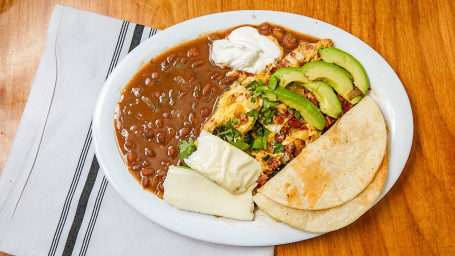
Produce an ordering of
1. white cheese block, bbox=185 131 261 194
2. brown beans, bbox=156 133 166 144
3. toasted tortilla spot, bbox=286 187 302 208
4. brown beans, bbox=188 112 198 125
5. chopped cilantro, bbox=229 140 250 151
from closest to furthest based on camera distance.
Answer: toasted tortilla spot, bbox=286 187 302 208
white cheese block, bbox=185 131 261 194
chopped cilantro, bbox=229 140 250 151
brown beans, bbox=156 133 166 144
brown beans, bbox=188 112 198 125

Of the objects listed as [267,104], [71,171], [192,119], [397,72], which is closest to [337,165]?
[267,104]

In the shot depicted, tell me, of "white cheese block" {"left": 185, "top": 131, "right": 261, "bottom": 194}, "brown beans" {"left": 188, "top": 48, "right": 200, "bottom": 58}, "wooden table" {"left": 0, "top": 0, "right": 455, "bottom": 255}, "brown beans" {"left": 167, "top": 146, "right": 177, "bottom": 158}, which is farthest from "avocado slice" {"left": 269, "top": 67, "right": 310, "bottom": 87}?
"brown beans" {"left": 167, "top": 146, "right": 177, "bottom": 158}

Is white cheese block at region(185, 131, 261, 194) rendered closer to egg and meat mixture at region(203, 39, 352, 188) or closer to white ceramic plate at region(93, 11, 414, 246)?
egg and meat mixture at region(203, 39, 352, 188)

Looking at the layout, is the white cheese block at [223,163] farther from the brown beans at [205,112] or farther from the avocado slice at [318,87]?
the avocado slice at [318,87]

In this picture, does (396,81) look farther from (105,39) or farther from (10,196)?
(10,196)

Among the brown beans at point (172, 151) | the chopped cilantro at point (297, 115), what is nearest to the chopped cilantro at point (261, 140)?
the chopped cilantro at point (297, 115)

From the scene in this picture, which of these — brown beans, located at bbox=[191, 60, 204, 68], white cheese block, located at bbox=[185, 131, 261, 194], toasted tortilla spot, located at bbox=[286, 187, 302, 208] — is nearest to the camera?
toasted tortilla spot, located at bbox=[286, 187, 302, 208]

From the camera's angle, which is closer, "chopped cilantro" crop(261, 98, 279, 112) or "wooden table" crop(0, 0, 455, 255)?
"chopped cilantro" crop(261, 98, 279, 112)
